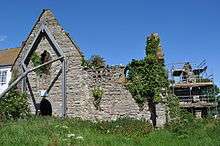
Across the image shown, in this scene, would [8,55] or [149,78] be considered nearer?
[149,78]

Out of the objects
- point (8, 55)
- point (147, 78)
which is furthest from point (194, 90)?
point (8, 55)

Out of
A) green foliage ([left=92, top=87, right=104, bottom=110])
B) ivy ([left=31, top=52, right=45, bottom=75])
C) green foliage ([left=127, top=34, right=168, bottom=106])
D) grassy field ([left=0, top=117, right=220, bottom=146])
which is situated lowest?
grassy field ([left=0, top=117, right=220, bottom=146])

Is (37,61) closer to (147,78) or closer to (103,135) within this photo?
(147,78)

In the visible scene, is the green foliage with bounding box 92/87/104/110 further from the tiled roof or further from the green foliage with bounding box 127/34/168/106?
the tiled roof

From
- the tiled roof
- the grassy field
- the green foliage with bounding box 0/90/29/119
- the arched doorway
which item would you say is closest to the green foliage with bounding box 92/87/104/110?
the grassy field

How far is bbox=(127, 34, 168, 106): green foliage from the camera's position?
27.9 m

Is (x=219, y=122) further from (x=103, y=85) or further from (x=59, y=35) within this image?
(x=59, y=35)

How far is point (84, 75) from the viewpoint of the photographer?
30062 mm

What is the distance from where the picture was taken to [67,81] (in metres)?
30.5

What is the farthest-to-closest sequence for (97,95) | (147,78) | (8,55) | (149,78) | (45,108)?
(8,55), (45,108), (97,95), (147,78), (149,78)

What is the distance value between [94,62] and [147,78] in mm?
4596

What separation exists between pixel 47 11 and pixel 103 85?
8413 millimetres

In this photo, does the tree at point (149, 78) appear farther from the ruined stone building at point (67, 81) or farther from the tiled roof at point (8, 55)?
the tiled roof at point (8, 55)

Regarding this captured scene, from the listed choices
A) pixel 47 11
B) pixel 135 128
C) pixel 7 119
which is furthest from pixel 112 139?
pixel 47 11
